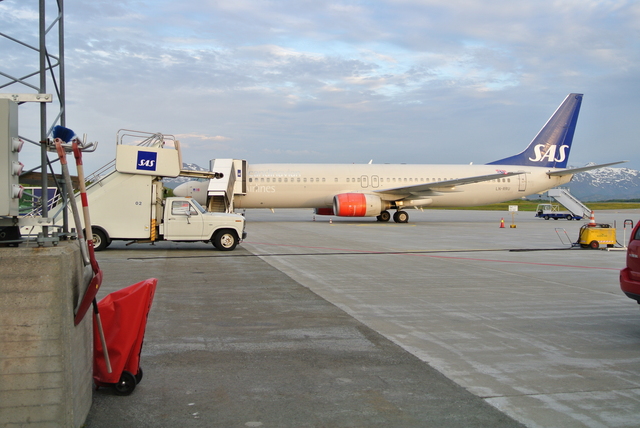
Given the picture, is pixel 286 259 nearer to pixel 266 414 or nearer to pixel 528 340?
pixel 528 340

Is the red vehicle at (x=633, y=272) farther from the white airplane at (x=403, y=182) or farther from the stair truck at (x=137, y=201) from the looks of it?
the white airplane at (x=403, y=182)

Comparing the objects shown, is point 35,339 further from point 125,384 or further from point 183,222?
point 183,222

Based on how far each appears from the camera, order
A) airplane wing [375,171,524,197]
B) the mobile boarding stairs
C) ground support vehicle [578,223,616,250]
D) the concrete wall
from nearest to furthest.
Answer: the concrete wall → ground support vehicle [578,223,616,250] → airplane wing [375,171,524,197] → the mobile boarding stairs

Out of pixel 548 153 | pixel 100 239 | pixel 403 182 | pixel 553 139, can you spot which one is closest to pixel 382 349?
pixel 100 239

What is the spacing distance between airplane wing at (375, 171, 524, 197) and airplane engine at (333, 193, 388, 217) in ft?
4.73

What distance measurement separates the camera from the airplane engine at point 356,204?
29.5 m

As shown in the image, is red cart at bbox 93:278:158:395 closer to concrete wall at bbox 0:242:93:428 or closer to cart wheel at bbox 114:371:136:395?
cart wheel at bbox 114:371:136:395

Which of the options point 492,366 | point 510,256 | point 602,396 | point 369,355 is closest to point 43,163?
point 369,355

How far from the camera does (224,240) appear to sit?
16.3 meters

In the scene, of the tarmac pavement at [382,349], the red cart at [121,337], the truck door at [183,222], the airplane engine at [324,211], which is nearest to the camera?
the tarmac pavement at [382,349]

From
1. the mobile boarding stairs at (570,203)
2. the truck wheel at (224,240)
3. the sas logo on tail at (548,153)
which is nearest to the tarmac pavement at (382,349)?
the truck wheel at (224,240)

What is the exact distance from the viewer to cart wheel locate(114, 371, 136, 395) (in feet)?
14.8

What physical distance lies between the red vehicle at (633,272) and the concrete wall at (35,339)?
19.3 feet

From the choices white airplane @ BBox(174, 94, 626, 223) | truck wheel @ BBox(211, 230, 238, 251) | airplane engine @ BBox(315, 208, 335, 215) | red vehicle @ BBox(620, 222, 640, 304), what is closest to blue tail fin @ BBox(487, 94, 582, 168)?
white airplane @ BBox(174, 94, 626, 223)
